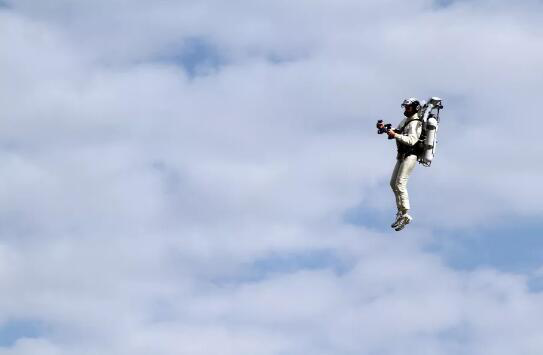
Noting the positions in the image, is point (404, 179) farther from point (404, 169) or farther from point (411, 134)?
point (411, 134)

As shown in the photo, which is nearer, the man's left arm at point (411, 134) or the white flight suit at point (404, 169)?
the man's left arm at point (411, 134)

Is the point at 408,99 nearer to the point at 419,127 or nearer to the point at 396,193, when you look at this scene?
the point at 419,127

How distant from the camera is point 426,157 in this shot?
1623 inches

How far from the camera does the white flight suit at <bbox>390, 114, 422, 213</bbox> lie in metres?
40.8

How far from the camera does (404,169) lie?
42062 mm

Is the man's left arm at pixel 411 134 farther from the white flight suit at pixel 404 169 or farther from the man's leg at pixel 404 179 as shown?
the man's leg at pixel 404 179

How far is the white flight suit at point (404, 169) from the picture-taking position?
40.8m

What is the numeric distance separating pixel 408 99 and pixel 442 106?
1455 millimetres

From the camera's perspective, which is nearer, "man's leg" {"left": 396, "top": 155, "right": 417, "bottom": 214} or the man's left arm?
the man's left arm

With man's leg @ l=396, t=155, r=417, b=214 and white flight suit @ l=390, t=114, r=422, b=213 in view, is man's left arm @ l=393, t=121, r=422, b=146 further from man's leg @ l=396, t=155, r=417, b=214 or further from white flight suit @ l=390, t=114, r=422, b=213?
man's leg @ l=396, t=155, r=417, b=214

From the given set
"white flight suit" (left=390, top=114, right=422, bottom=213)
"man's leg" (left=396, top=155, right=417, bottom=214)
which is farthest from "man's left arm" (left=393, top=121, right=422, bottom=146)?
"man's leg" (left=396, top=155, right=417, bottom=214)

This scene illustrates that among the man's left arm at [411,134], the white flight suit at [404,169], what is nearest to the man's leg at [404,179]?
the white flight suit at [404,169]

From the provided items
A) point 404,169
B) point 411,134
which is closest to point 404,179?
point 404,169

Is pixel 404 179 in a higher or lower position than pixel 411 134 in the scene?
lower
